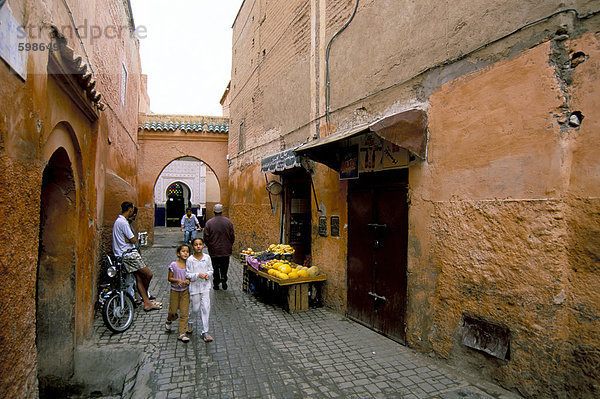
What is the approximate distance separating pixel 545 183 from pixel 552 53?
43.8 inches

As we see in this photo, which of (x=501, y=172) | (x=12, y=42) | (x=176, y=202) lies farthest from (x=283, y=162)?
(x=176, y=202)

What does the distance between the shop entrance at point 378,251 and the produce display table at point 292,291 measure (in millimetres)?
775

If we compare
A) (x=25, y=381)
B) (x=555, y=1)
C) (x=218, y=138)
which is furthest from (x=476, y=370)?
(x=218, y=138)

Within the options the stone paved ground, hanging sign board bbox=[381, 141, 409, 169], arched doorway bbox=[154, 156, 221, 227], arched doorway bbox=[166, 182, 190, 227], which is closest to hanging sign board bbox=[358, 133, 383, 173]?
hanging sign board bbox=[381, 141, 409, 169]

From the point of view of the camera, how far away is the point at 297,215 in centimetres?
869

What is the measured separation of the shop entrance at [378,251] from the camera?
4.81m

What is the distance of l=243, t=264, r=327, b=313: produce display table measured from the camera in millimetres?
6152

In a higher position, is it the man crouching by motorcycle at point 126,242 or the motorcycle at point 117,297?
the man crouching by motorcycle at point 126,242

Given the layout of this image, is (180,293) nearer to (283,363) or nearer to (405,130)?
(283,363)

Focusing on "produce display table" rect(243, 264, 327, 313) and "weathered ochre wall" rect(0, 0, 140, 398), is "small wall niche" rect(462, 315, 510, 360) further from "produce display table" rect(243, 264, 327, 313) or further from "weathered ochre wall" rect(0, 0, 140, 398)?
"weathered ochre wall" rect(0, 0, 140, 398)

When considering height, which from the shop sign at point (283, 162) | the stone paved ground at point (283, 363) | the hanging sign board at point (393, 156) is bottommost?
the stone paved ground at point (283, 363)

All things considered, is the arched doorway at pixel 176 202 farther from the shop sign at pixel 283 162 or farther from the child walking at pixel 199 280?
the child walking at pixel 199 280

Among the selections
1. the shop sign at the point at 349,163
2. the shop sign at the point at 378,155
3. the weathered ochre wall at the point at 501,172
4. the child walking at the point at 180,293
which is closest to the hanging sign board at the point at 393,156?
the shop sign at the point at 378,155

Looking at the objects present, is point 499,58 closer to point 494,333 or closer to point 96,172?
point 494,333
